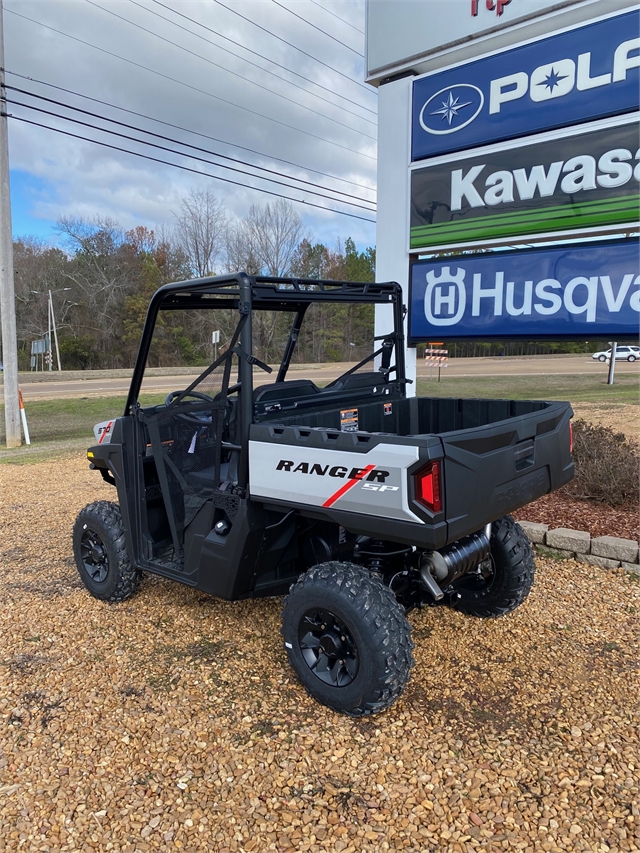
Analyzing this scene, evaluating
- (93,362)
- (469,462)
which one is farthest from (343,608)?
(93,362)

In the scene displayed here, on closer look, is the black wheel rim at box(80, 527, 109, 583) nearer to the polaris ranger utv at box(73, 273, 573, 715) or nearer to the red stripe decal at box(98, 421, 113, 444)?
the polaris ranger utv at box(73, 273, 573, 715)

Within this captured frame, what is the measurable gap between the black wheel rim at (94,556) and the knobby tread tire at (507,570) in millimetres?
2228

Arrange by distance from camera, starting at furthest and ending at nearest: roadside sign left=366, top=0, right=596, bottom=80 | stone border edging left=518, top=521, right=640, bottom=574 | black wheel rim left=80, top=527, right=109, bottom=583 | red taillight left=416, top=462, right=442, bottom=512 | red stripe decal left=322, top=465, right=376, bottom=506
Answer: roadside sign left=366, top=0, right=596, bottom=80 → stone border edging left=518, top=521, right=640, bottom=574 → black wheel rim left=80, top=527, right=109, bottom=583 → red stripe decal left=322, top=465, right=376, bottom=506 → red taillight left=416, top=462, right=442, bottom=512

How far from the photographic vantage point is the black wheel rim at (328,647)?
272 centimetres

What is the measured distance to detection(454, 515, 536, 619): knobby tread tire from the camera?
11.2 feet

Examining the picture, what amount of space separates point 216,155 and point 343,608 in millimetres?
14067

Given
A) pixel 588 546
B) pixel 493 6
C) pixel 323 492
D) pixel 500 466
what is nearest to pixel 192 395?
pixel 323 492

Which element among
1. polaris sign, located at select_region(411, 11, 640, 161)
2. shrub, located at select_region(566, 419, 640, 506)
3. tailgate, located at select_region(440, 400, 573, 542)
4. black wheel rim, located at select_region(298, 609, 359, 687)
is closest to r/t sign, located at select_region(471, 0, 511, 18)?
polaris sign, located at select_region(411, 11, 640, 161)

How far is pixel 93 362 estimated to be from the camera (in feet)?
122

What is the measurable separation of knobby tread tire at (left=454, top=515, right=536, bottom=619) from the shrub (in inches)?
85.5

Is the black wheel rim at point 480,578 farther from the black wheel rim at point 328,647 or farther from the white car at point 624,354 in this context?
the white car at point 624,354

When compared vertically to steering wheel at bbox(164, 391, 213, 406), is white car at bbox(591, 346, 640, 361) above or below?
above

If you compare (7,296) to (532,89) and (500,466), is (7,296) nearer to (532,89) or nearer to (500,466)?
(532,89)

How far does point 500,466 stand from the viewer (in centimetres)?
264
